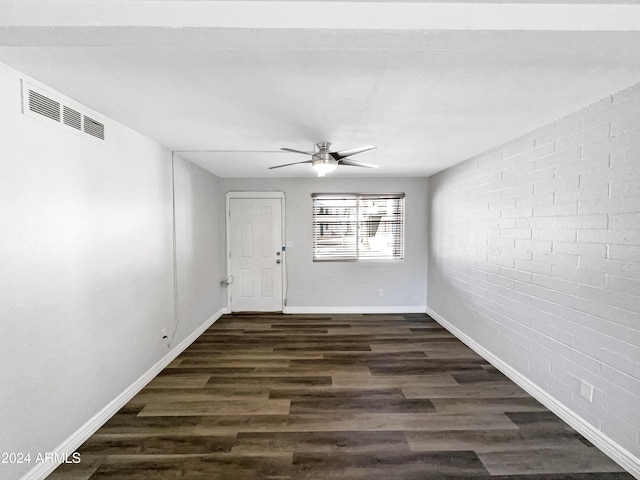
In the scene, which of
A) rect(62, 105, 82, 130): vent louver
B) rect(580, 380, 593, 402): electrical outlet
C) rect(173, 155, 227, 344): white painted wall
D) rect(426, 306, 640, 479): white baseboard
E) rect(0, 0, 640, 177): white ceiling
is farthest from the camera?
rect(173, 155, 227, 344): white painted wall

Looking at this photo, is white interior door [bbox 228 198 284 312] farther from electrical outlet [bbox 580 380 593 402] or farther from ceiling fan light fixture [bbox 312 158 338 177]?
electrical outlet [bbox 580 380 593 402]

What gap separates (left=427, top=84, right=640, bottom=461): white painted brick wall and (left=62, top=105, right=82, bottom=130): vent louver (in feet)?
11.8

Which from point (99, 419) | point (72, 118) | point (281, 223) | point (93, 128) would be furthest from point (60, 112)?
point (281, 223)

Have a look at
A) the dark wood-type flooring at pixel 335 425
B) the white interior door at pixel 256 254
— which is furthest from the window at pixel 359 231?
the dark wood-type flooring at pixel 335 425

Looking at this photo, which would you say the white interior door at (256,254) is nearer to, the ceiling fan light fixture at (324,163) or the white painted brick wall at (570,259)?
the ceiling fan light fixture at (324,163)

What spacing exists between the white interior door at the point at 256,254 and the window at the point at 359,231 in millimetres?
710

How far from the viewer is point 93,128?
7.53ft

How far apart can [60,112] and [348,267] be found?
4.20 m

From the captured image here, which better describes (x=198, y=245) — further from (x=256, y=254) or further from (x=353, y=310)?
(x=353, y=310)

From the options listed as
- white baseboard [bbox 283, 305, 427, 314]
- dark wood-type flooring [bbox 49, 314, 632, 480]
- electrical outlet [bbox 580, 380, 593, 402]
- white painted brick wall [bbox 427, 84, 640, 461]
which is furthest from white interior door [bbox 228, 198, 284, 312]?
electrical outlet [bbox 580, 380, 593, 402]

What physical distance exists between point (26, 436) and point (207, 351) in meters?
2.03

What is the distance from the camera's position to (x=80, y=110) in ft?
7.14

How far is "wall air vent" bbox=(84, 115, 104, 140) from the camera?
2.23 m

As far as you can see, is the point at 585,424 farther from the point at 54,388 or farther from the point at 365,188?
the point at 365,188
